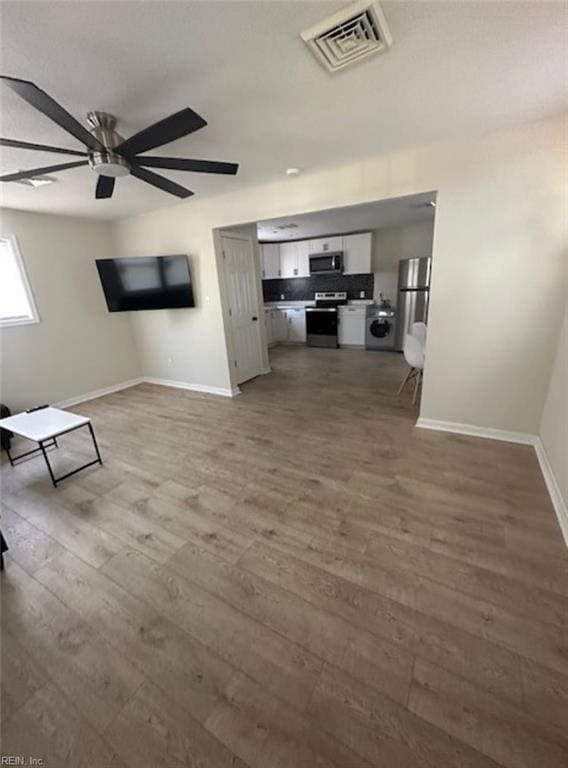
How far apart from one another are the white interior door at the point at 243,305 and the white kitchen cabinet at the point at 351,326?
2434 millimetres

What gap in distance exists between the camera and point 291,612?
4.87ft

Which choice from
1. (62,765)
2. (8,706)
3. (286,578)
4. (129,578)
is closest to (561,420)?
(286,578)

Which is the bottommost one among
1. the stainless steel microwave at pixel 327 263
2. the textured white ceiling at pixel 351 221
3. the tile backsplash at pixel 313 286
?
the tile backsplash at pixel 313 286

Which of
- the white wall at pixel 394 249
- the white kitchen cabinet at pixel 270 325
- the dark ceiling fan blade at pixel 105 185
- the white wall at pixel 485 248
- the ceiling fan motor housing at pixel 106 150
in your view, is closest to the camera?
the ceiling fan motor housing at pixel 106 150

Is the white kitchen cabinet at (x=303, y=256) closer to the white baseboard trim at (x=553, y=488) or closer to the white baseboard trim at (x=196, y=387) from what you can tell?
the white baseboard trim at (x=196, y=387)

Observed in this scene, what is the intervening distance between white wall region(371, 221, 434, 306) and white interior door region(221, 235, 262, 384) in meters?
3.07

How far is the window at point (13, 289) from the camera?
3.74m

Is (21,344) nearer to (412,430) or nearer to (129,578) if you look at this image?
(129,578)

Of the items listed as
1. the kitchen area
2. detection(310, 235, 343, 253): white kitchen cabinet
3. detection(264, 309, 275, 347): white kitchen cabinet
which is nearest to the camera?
the kitchen area

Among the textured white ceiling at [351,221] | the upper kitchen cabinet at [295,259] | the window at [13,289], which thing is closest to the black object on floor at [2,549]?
the window at [13,289]

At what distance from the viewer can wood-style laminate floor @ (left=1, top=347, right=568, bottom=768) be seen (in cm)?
108

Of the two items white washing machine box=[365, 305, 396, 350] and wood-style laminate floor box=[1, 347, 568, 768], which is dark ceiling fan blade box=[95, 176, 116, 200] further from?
white washing machine box=[365, 305, 396, 350]

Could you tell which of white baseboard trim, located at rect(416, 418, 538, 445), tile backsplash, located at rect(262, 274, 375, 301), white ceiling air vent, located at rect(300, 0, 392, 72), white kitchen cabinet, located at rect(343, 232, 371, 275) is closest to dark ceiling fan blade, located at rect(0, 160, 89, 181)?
white ceiling air vent, located at rect(300, 0, 392, 72)

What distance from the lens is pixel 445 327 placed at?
285 cm
